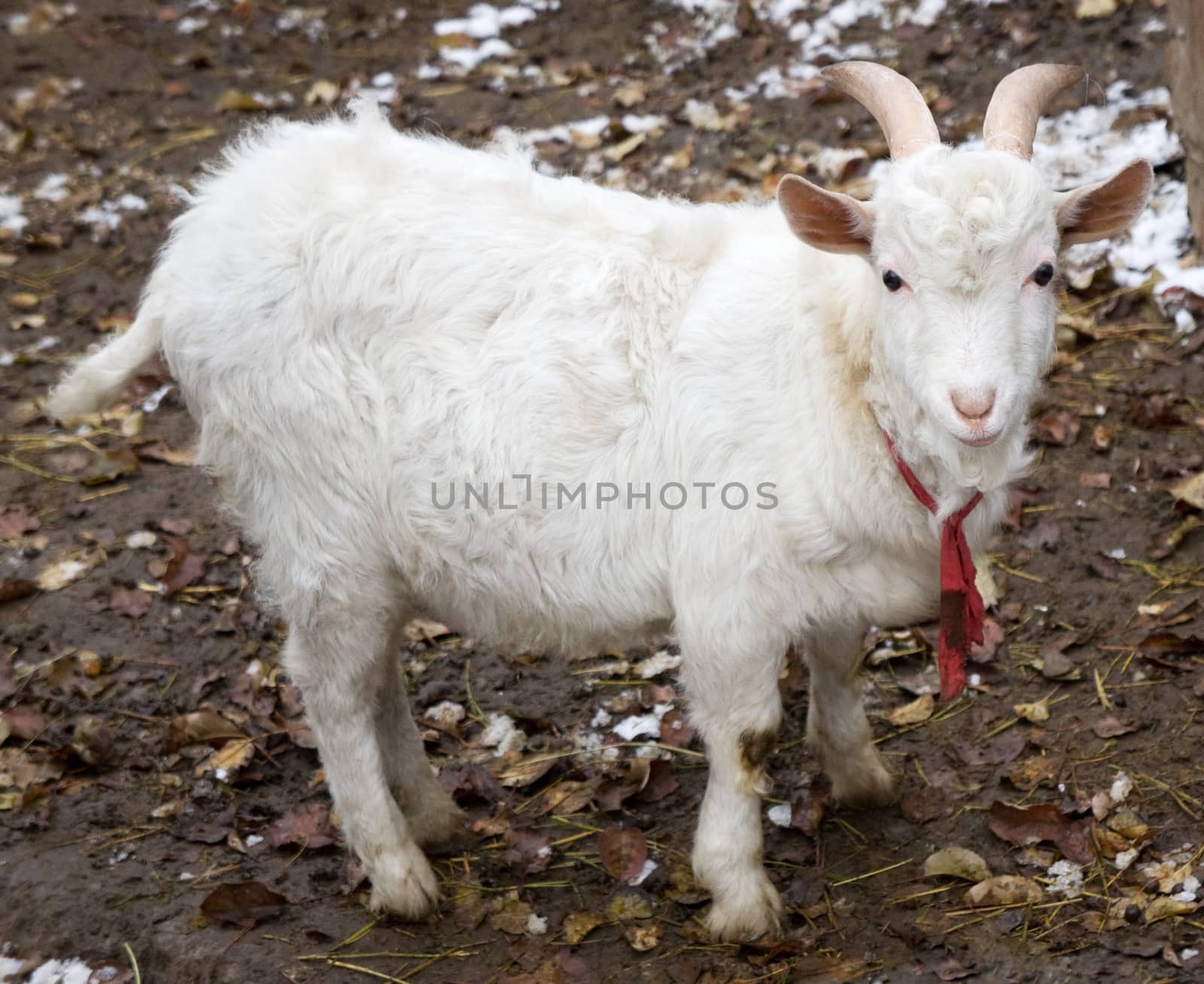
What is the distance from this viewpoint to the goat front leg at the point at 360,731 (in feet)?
12.6

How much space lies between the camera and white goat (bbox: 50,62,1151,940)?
11.0ft

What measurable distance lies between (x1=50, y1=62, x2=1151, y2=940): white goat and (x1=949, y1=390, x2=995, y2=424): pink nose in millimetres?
151

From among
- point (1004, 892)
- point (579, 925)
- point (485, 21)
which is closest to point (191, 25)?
point (485, 21)

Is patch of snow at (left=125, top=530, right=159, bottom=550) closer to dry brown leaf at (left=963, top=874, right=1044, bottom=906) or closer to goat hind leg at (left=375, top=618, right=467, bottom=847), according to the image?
goat hind leg at (left=375, top=618, right=467, bottom=847)

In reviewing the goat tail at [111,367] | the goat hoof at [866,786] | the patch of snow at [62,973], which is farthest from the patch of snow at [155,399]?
the goat hoof at [866,786]

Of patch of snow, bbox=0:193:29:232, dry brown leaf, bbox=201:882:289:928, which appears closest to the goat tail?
dry brown leaf, bbox=201:882:289:928

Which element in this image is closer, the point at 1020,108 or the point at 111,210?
the point at 1020,108

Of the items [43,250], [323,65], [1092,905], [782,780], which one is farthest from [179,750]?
[323,65]

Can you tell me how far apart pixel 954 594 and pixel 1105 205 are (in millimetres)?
996

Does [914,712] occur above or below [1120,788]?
below

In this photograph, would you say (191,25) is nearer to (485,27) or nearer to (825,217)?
(485,27)

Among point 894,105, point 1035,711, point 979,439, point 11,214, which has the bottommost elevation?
point 1035,711

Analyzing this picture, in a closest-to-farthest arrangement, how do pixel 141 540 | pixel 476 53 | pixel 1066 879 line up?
pixel 1066 879 < pixel 141 540 < pixel 476 53

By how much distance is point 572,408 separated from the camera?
3.51 m
